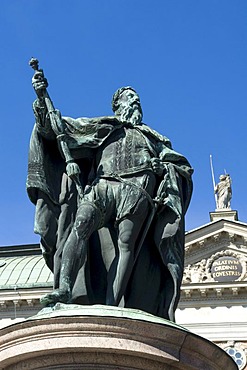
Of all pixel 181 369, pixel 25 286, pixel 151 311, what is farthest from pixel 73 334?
pixel 25 286

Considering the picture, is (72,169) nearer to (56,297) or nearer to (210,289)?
(56,297)

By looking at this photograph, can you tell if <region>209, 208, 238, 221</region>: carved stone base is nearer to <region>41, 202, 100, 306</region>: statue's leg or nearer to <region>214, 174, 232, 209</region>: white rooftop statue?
<region>214, 174, 232, 209</region>: white rooftop statue

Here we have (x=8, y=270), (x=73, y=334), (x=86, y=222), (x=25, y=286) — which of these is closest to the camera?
(x=73, y=334)

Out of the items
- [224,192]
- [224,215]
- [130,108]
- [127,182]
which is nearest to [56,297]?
[127,182]

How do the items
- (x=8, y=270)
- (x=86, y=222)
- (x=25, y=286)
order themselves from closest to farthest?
(x=86, y=222) < (x=25, y=286) < (x=8, y=270)

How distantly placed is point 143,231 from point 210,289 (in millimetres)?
34497

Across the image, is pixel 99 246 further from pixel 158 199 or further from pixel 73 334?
pixel 73 334

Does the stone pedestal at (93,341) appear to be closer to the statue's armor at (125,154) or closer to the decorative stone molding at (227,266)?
the statue's armor at (125,154)

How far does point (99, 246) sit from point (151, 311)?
0.71 metres

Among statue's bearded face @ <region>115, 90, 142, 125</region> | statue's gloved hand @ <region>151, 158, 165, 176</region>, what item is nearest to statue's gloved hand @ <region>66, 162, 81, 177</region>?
statue's gloved hand @ <region>151, 158, 165, 176</region>

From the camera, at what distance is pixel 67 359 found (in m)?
6.50

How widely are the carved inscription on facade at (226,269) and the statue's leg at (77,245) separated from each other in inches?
1386

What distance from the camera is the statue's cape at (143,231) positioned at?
25.6ft

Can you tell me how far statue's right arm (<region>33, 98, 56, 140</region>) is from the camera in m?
7.97
